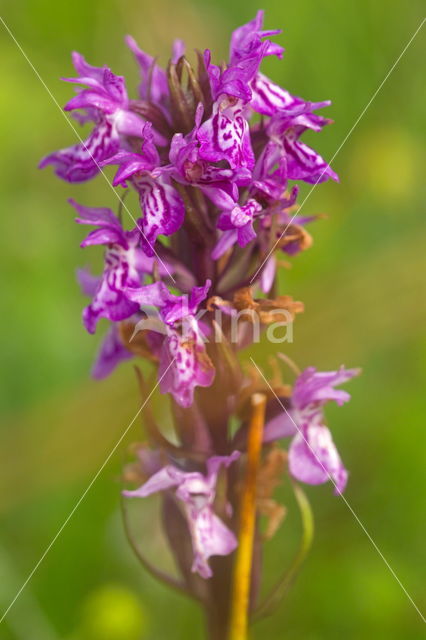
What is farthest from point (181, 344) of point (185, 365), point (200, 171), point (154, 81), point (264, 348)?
point (264, 348)

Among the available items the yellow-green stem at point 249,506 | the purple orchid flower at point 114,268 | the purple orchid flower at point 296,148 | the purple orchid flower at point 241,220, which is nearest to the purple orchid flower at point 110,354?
the purple orchid flower at point 114,268

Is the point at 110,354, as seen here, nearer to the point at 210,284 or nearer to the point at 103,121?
the point at 210,284

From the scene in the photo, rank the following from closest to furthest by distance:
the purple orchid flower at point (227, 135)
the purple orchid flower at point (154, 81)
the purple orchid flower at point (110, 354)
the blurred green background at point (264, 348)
A: the purple orchid flower at point (227, 135) < the purple orchid flower at point (154, 81) < the purple orchid flower at point (110, 354) < the blurred green background at point (264, 348)

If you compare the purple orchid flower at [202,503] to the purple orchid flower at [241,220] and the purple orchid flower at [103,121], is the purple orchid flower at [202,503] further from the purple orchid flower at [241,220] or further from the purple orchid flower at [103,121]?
the purple orchid flower at [103,121]

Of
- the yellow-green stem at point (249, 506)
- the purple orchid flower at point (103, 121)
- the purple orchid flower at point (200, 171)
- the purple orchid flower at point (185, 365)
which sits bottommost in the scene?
the yellow-green stem at point (249, 506)

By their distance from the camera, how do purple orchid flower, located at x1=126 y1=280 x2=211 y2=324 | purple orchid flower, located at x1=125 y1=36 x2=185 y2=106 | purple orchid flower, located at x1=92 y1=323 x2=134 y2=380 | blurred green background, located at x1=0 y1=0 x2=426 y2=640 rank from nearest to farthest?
purple orchid flower, located at x1=126 y1=280 x2=211 y2=324 < purple orchid flower, located at x1=125 y1=36 x2=185 y2=106 < purple orchid flower, located at x1=92 y1=323 x2=134 y2=380 < blurred green background, located at x1=0 y1=0 x2=426 y2=640

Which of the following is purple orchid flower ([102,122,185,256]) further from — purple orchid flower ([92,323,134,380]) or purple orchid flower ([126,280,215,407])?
purple orchid flower ([92,323,134,380])

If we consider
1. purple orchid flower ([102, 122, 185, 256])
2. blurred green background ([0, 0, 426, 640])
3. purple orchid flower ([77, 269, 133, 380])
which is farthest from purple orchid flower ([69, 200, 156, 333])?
blurred green background ([0, 0, 426, 640])
